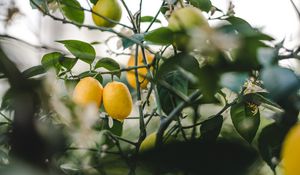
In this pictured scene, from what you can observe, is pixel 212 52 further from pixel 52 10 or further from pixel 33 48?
pixel 52 10

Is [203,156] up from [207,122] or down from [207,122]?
up

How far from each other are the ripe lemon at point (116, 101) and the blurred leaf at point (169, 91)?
6 cm

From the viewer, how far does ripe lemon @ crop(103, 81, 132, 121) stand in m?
0.63

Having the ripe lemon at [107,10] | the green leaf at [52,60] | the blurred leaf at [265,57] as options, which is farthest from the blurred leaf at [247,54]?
the ripe lemon at [107,10]

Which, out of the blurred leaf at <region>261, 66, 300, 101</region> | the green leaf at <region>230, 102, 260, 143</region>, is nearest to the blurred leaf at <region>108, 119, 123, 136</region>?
the green leaf at <region>230, 102, 260, 143</region>

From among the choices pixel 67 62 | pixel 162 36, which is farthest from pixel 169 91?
pixel 67 62

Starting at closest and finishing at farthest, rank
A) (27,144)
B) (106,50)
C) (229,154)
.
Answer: (27,144)
(229,154)
(106,50)

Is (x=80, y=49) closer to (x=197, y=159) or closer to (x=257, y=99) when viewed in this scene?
(x=257, y=99)

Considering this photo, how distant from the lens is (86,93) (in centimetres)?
58

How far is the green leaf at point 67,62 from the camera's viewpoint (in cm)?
65

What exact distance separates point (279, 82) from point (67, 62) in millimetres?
432

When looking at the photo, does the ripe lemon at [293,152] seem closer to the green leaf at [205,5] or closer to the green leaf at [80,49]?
the green leaf at [80,49]

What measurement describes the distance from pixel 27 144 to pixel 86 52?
455mm

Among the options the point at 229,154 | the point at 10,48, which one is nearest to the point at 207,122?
the point at 229,154
